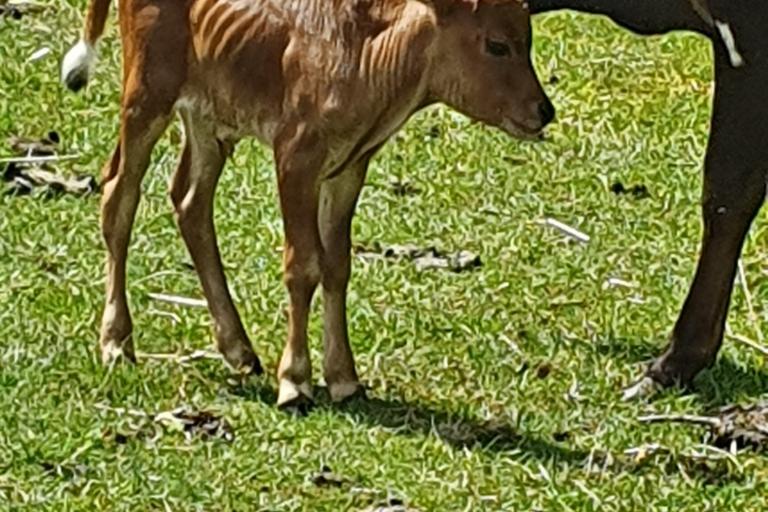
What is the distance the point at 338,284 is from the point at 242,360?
0.38 meters

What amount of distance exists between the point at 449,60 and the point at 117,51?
3.71m

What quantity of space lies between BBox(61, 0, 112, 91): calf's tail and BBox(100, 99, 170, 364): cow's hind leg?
33 centimetres

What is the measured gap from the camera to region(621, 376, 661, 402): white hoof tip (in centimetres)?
693

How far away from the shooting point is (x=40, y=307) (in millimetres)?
7219

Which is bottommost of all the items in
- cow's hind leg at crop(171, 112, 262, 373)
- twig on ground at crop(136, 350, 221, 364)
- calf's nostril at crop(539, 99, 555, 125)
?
twig on ground at crop(136, 350, 221, 364)

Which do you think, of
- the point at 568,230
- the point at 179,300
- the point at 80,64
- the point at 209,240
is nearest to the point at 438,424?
the point at 209,240

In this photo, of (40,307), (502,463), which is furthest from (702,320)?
(40,307)

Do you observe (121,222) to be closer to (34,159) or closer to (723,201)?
(723,201)

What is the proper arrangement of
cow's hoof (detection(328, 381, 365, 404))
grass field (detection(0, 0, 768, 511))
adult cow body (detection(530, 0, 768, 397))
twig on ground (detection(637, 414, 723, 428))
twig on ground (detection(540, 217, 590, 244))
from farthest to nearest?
twig on ground (detection(540, 217, 590, 244)), adult cow body (detection(530, 0, 768, 397)), twig on ground (detection(637, 414, 723, 428)), cow's hoof (detection(328, 381, 365, 404)), grass field (detection(0, 0, 768, 511))

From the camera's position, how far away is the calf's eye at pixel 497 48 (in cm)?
625

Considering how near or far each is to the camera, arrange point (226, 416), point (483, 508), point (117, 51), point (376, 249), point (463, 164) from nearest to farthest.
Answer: point (483, 508), point (226, 416), point (376, 249), point (463, 164), point (117, 51)

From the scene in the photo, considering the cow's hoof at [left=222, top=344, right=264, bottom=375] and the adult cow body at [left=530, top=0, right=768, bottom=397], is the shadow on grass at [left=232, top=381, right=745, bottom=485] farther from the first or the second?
the adult cow body at [left=530, top=0, right=768, bottom=397]

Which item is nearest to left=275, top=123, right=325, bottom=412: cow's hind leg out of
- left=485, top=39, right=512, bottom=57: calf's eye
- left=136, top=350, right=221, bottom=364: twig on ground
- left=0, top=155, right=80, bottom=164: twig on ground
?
left=136, top=350, right=221, bottom=364: twig on ground

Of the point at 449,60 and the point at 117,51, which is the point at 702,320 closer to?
the point at 449,60
